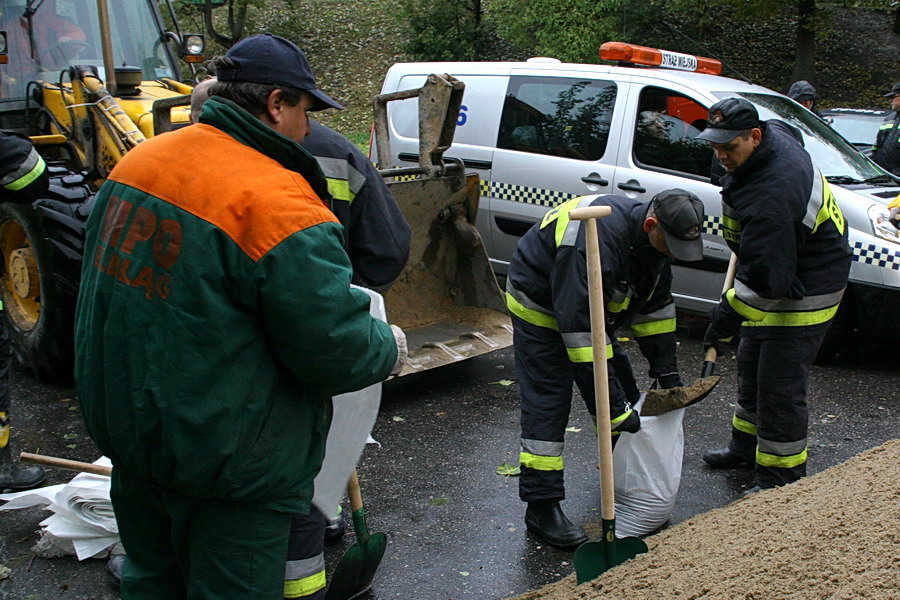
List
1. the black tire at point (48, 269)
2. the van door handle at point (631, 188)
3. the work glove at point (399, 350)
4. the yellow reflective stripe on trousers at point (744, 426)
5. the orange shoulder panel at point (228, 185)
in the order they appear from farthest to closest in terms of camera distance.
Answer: the van door handle at point (631, 188) < the black tire at point (48, 269) < the yellow reflective stripe on trousers at point (744, 426) < the work glove at point (399, 350) < the orange shoulder panel at point (228, 185)

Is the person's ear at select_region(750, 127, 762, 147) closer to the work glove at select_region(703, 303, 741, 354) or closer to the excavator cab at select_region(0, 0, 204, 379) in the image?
the work glove at select_region(703, 303, 741, 354)

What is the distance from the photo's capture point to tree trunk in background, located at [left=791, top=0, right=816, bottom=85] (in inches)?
609

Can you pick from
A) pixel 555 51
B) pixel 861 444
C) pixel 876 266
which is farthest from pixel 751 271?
pixel 555 51

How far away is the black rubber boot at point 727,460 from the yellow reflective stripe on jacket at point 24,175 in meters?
3.50

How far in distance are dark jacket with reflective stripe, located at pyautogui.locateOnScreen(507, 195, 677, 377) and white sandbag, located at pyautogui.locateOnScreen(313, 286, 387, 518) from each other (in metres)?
1.03

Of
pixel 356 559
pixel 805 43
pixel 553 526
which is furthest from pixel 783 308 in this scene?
pixel 805 43

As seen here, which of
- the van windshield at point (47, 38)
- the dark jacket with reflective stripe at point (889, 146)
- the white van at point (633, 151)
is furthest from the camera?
the dark jacket with reflective stripe at point (889, 146)

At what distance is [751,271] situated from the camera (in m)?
3.64

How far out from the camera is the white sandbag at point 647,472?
3566 millimetres

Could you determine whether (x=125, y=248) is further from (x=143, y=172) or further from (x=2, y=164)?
(x=2, y=164)

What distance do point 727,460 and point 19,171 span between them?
364cm

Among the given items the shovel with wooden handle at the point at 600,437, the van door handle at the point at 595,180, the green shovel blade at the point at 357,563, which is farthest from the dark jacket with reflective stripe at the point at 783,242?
the van door handle at the point at 595,180

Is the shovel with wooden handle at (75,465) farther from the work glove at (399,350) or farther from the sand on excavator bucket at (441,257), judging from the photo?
the sand on excavator bucket at (441,257)

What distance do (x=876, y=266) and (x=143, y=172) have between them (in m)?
4.78
